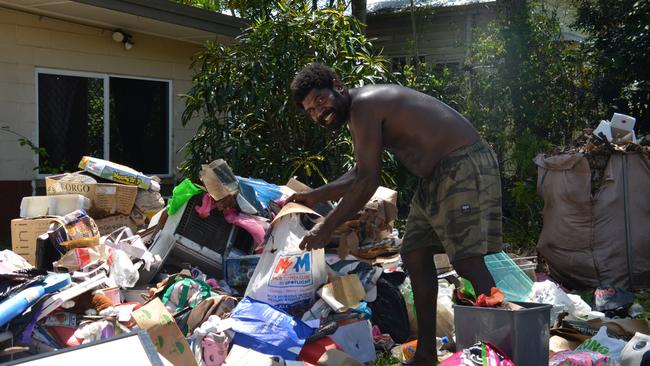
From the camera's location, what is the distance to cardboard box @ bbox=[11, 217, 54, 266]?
4973 millimetres

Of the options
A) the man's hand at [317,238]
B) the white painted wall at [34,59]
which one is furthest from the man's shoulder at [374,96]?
the white painted wall at [34,59]

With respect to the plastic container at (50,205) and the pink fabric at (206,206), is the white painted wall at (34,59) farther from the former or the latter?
the pink fabric at (206,206)

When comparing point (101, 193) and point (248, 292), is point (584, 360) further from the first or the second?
point (101, 193)

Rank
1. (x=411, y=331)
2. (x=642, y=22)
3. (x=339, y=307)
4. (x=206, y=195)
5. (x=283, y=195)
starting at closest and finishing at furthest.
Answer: (x=339, y=307) → (x=411, y=331) → (x=206, y=195) → (x=283, y=195) → (x=642, y=22)

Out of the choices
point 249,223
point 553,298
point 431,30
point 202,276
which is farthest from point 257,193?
point 431,30

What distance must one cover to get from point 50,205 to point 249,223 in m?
1.67

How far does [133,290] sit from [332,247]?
1.43 m

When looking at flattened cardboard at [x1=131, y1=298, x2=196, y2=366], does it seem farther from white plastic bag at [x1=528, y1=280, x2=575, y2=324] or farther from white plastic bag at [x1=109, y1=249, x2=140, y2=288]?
white plastic bag at [x1=528, y1=280, x2=575, y2=324]

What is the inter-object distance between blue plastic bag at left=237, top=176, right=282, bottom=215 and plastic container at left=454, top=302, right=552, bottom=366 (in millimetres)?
2466

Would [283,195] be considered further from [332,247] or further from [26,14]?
[26,14]

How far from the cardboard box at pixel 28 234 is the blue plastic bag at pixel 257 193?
4.58ft

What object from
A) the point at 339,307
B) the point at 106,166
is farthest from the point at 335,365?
the point at 106,166

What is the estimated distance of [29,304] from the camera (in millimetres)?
3629

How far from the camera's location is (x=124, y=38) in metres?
8.66
